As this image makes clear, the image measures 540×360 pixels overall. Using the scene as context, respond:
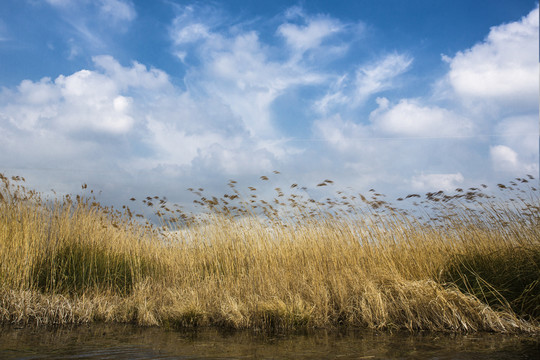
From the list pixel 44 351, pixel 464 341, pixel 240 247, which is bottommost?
pixel 464 341

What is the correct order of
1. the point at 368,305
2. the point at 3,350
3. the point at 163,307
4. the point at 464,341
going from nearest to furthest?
1. the point at 3,350
2. the point at 464,341
3. the point at 368,305
4. the point at 163,307

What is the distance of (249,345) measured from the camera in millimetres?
4129

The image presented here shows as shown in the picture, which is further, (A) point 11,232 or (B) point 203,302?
(A) point 11,232

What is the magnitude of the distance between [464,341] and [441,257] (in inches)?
82.0

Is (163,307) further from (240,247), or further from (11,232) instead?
(11,232)

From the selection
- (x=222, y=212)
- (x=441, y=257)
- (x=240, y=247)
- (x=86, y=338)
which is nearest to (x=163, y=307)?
(x=86, y=338)

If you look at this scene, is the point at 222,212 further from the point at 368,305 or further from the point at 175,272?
the point at 368,305

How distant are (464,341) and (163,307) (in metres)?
4.03

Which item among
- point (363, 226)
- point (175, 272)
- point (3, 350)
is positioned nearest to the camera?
point (3, 350)

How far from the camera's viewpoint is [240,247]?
672 centimetres

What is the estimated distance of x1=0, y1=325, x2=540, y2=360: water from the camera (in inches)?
143

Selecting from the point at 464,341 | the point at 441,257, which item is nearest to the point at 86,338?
the point at 464,341

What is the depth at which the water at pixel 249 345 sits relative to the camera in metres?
3.63

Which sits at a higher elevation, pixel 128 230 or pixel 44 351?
pixel 128 230
